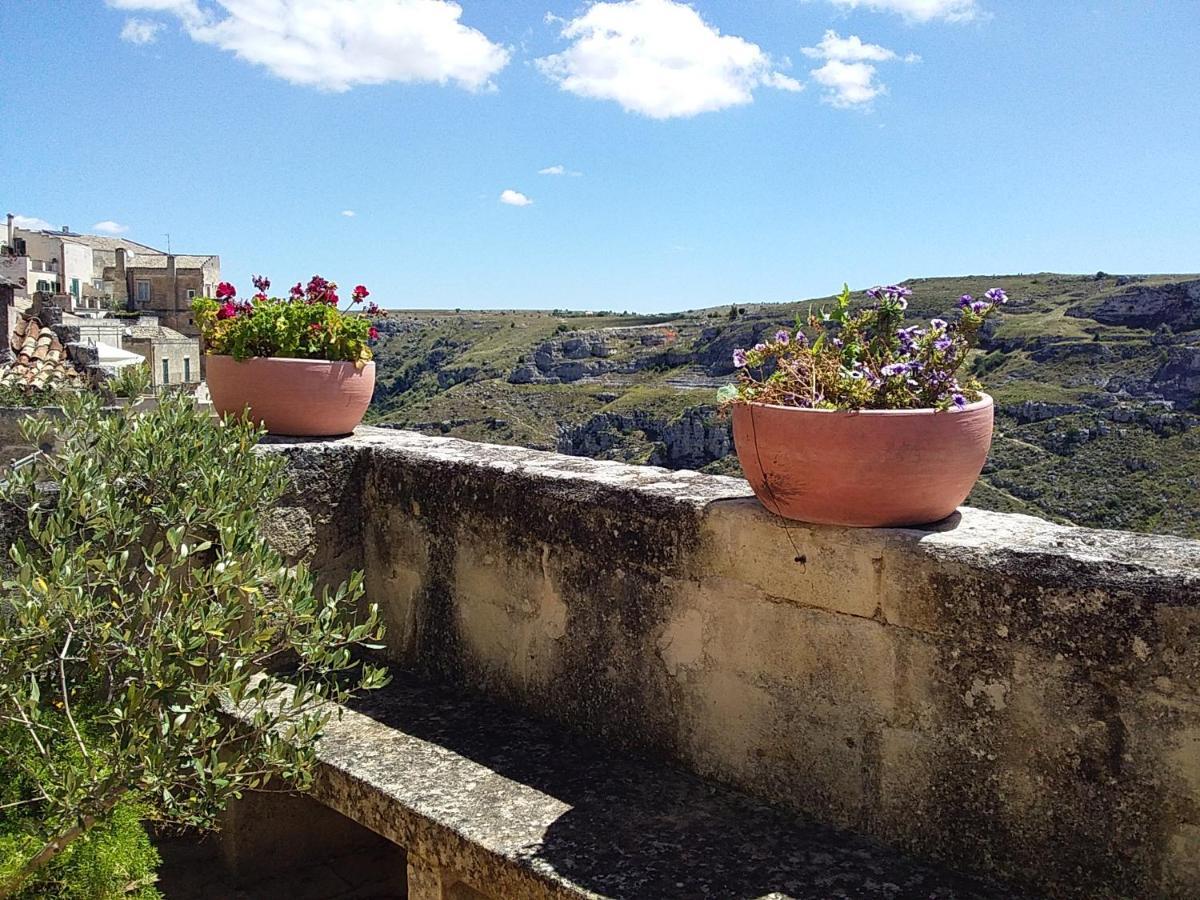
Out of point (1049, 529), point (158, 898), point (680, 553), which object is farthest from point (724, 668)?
point (158, 898)

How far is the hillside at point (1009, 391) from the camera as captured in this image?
25297 mm

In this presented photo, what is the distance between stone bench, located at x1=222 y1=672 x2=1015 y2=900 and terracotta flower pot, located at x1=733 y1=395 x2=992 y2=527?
0.77 metres

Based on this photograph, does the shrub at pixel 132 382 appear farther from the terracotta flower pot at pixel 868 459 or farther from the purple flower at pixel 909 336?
the purple flower at pixel 909 336

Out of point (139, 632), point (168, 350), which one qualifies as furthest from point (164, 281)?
point (139, 632)

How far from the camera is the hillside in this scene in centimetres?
2530

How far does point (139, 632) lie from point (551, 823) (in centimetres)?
107

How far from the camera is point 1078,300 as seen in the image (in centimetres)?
4672

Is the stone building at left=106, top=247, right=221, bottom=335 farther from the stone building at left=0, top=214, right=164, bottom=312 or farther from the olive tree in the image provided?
the olive tree

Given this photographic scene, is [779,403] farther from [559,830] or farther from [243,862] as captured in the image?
[243,862]

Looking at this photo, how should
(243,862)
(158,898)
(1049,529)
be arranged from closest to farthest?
(1049,529), (158,898), (243,862)

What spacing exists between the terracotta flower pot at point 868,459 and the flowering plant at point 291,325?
1.86 m

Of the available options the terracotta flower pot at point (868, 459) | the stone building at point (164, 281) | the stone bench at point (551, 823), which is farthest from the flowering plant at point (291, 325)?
the stone building at point (164, 281)

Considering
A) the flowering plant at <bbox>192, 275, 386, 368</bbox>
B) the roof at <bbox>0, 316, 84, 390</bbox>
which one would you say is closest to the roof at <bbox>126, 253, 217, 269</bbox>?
the roof at <bbox>0, 316, 84, 390</bbox>

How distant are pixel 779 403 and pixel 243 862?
2275 mm
